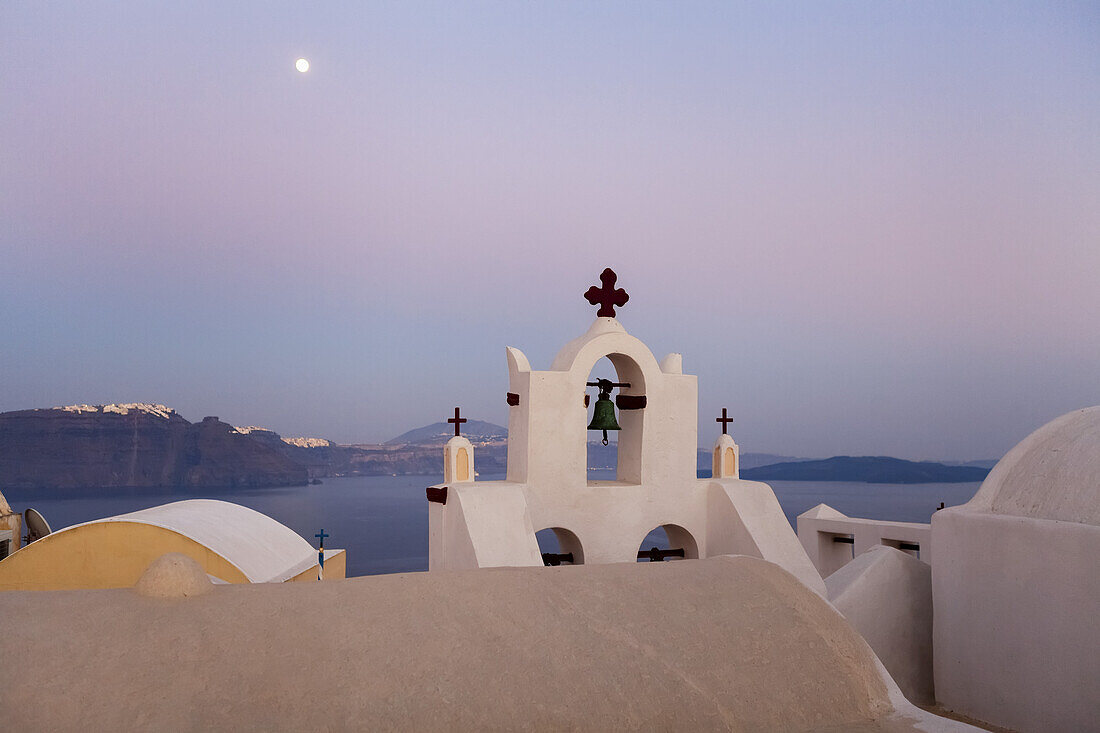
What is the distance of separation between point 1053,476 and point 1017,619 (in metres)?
1.24

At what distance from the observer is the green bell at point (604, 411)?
9258mm

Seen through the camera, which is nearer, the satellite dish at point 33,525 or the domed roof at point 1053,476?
the domed roof at point 1053,476

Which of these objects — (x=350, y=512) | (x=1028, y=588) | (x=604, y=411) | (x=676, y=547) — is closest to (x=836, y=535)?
(x=676, y=547)

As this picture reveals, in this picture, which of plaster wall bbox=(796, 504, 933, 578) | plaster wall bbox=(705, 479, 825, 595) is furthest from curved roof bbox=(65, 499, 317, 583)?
plaster wall bbox=(796, 504, 933, 578)

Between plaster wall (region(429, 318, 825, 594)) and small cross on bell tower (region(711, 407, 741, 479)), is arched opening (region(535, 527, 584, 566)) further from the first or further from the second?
small cross on bell tower (region(711, 407, 741, 479))

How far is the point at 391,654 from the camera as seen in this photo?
12.9 feet

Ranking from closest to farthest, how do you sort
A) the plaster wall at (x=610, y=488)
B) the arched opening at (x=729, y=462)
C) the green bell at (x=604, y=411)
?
the plaster wall at (x=610, y=488) → the green bell at (x=604, y=411) → the arched opening at (x=729, y=462)

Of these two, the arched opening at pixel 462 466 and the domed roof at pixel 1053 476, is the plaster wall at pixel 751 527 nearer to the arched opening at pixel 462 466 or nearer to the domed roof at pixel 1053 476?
the domed roof at pixel 1053 476

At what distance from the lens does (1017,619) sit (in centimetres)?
653

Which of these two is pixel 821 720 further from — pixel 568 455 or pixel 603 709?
pixel 568 455

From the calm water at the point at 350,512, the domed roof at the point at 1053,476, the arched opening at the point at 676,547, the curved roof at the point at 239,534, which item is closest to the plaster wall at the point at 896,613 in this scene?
the domed roof at the point at 1053,476

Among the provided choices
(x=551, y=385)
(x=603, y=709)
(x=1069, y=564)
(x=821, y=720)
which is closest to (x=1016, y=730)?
(x=1069, y=564)

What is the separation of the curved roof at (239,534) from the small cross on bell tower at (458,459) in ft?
13.1

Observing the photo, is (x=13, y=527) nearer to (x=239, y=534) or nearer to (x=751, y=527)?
(x=239, y=534)
